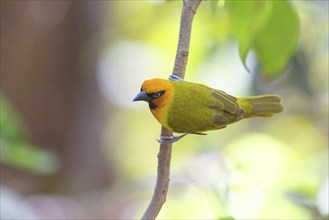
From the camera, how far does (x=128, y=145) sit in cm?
318

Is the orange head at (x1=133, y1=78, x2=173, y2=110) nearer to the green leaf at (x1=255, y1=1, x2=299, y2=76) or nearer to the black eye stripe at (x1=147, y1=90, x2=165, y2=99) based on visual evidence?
the black eye stripe at (x1=147, y1=90, x2=165, y2=99)

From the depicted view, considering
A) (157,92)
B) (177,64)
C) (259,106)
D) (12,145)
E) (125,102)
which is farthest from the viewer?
(125,102)

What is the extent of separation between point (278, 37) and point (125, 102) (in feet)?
7.16

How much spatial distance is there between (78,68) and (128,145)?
25.0 inches

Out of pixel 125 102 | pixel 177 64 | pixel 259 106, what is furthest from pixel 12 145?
pixel 125 102

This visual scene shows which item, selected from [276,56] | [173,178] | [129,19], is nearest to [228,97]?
[276,56]

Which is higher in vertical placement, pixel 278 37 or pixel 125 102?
pixel 278 37

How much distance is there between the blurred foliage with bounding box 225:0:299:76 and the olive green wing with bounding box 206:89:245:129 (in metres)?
0.12

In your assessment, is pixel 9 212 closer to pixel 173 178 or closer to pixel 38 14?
pixel 173 178

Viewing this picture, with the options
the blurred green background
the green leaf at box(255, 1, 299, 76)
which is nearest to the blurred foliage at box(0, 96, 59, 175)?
the blurred green background

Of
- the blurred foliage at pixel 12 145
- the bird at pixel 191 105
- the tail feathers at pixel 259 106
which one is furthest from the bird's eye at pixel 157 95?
the blurred foliage at pixel 12 145

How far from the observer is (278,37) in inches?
35.5

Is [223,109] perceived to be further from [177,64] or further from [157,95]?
[177,64]

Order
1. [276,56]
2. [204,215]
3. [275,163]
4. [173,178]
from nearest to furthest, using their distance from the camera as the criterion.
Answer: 1. [276,56]
2. [204,215]
3. [173,178]
4. [275,163]
